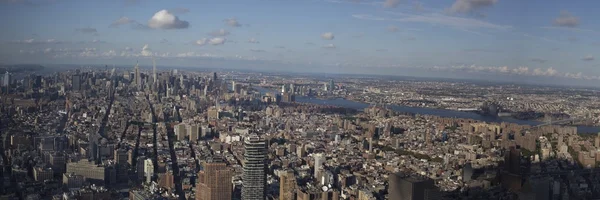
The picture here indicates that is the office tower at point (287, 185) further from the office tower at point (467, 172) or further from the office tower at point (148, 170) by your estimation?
the office tower at point (467, 172)

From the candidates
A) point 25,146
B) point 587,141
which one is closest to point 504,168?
point 587,141

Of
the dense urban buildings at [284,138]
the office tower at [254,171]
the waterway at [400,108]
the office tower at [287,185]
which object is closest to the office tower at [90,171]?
the dense urban buildings at [284,138]

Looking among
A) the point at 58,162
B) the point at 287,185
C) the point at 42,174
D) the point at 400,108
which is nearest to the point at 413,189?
the point at 287,185

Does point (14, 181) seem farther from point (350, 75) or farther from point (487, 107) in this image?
point (487, 107)

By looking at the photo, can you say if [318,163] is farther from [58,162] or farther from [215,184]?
[58,162]

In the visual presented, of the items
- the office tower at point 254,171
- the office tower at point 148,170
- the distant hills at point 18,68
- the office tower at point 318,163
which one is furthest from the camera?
the office tower at point 318,163

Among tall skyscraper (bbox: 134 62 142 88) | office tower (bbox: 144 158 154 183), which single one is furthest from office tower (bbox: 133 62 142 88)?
office tower (bbox: 144 158 154 183)
